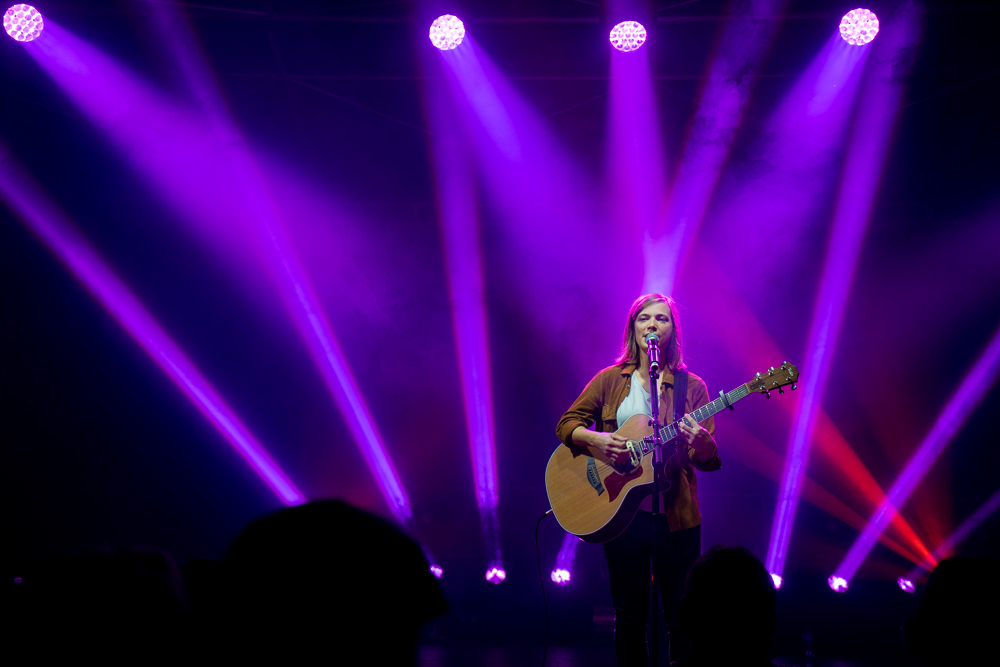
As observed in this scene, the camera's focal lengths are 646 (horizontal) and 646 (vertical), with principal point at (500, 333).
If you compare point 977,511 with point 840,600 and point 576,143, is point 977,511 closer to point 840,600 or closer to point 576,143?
point 840,600

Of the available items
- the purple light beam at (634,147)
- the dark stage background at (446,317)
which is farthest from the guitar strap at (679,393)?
the purple light beam at (634,147)

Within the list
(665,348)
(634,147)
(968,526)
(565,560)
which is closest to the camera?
(665,348)

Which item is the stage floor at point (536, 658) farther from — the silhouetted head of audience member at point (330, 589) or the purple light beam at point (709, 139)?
the silhouetted head of audience member at point (330, 589)

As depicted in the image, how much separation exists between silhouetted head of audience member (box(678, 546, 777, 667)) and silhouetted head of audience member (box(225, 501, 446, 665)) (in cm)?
101

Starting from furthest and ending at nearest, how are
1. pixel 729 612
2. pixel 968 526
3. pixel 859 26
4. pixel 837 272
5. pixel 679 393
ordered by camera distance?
pixel 837 272 < pixel 968 526 < pixel 859 26 < pixel 679 393 < pixel 729 612

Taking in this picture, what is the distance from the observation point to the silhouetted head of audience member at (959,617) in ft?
4.27

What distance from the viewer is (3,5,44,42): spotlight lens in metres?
5.32

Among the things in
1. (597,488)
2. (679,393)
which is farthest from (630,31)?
(597,488)

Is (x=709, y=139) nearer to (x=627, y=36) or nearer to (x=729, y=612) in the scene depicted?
(x=627, y=36)

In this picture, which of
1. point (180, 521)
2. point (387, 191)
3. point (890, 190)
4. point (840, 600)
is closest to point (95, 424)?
point (180, 521)

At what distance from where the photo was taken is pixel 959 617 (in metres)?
1.33

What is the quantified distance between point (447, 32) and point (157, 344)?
457 cm

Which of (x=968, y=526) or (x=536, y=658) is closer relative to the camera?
(x=536, y=658)

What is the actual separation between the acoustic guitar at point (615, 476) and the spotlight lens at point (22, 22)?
5.65m
